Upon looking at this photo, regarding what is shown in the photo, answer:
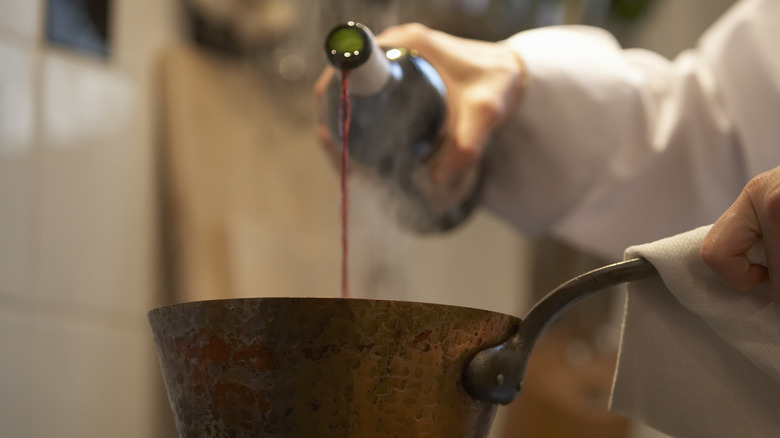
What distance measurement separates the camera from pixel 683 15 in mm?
1835

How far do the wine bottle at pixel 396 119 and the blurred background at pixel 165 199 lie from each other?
5.3 inches

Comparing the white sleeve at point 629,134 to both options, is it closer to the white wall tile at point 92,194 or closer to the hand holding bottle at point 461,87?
the hand holding bottle at point 461,87

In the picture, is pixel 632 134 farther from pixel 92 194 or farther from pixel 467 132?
pixel 92 194

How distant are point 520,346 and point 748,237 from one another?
12 centimetres

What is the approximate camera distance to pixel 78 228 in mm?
954

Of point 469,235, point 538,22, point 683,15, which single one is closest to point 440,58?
point 538,22

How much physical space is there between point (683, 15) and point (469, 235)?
694 mm

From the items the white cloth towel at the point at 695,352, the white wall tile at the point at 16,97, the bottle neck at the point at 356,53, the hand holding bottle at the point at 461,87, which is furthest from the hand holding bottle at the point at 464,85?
the white wall tile at the point at 16,97

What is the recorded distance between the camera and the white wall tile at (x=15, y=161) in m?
0.85

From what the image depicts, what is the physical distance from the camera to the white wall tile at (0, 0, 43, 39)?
85cm

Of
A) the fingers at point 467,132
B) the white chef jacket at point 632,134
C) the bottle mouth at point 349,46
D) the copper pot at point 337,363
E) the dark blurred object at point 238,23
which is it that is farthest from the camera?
the dark blurred object at point 238,23

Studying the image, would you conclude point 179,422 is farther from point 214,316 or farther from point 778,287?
point 778,287

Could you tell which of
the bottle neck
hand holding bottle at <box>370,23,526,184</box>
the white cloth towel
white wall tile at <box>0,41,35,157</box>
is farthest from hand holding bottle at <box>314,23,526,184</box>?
white wall tile at <box>0,41,35,157</box>

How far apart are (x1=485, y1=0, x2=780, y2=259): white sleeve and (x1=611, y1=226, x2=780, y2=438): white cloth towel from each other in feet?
1.23
